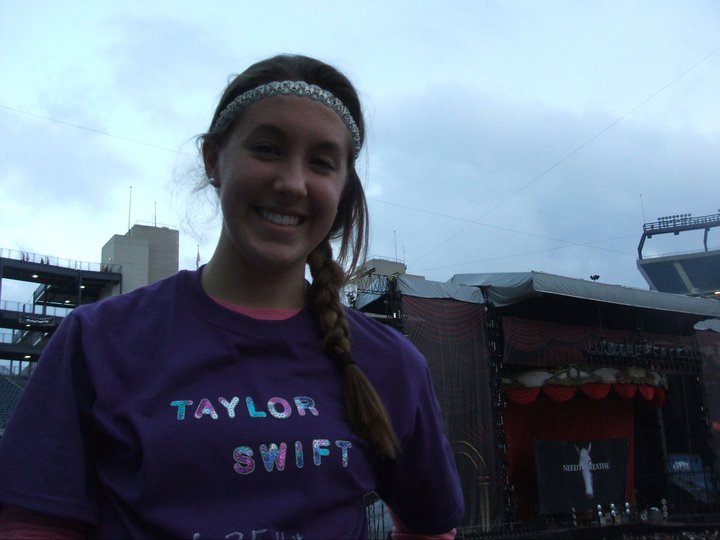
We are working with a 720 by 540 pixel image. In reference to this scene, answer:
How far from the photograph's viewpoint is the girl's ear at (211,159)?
3.92 ft

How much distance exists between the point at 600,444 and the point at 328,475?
42.3ft

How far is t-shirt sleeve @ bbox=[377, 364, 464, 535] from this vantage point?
1144 mm

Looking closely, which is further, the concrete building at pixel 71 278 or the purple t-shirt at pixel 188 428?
the concrete building at pixel 71 278

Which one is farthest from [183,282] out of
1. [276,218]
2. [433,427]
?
[433,427]

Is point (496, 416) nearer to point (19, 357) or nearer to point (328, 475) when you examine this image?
point (328, 475)

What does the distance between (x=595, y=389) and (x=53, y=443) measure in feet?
41.7

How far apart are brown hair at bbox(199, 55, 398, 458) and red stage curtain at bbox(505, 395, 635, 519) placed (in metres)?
12.3

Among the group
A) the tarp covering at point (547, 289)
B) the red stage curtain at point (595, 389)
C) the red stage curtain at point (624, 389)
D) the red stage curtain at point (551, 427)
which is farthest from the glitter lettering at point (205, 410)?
the red stage curtain at point (624, 389)

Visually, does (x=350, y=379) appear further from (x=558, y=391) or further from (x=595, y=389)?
(x=595, y=389)

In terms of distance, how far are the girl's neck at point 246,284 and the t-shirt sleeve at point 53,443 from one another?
10.3 inches

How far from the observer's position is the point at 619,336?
1334cm

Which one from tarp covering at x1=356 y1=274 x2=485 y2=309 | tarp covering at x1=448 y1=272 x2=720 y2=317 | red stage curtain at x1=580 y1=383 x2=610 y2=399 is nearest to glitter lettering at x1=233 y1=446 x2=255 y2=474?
tarp covering at x1=356 y1=274 x2=485 y2=309

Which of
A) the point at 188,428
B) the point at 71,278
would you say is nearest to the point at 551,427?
the point at 188,428

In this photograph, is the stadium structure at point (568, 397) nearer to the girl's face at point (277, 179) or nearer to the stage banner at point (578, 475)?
the stage banner at point (578, 475)
